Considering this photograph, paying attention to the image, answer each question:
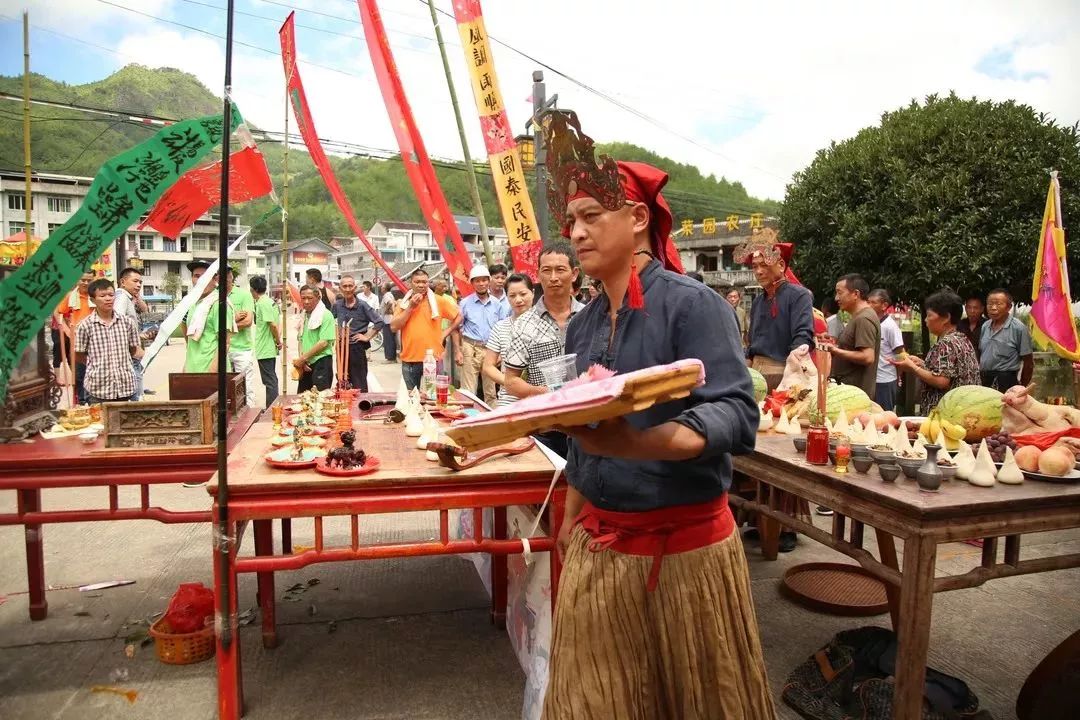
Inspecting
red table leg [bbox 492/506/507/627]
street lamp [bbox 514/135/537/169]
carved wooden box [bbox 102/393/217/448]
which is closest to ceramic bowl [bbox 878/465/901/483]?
red table leg [bbox 492/506/507/627]

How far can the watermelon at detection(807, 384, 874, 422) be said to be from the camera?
348 centimetres

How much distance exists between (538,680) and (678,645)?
3.82ft

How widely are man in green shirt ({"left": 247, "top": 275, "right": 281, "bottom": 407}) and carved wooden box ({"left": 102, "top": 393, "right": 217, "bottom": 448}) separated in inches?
198

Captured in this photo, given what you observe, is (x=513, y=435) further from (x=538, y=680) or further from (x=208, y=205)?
(x=208, y=205)

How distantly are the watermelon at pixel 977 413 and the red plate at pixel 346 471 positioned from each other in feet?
7.94

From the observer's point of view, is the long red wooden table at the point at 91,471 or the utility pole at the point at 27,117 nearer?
the long red wooden table at the point at 91,471

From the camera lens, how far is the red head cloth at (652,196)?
1.75 meters

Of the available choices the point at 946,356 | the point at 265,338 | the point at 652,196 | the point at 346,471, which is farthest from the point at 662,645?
the point at 265,338

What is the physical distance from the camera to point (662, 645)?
1681mm

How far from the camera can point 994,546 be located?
7.64 feet

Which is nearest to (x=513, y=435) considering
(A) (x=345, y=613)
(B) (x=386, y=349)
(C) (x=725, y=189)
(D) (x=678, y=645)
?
(D) (x=678, y=645)

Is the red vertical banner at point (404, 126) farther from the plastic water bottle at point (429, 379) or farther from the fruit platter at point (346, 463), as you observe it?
the fruit platter at point (346, 463)

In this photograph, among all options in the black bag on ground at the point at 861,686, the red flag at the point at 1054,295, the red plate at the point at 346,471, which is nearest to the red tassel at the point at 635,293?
the red plate at the point at 346,471

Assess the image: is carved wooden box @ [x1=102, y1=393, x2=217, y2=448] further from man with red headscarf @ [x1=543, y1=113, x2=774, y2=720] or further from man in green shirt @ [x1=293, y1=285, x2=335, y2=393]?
man in green shirt @ [x1=293, y1=285, x2=335, y2=393]
